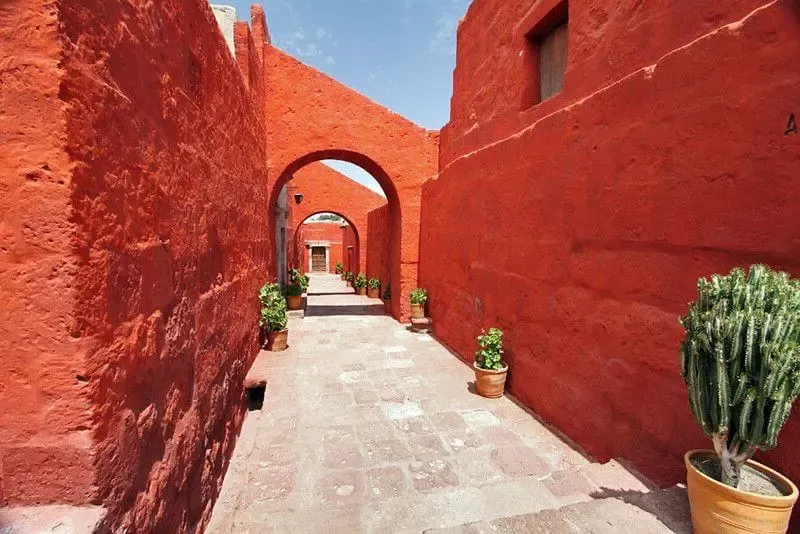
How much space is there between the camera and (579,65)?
4.08m

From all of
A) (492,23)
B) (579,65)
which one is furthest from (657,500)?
(492,23)

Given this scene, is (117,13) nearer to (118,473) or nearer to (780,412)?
(118,473)

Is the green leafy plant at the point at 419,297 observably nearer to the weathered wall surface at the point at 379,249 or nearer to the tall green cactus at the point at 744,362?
the weathered wall surface at the point at 379,249

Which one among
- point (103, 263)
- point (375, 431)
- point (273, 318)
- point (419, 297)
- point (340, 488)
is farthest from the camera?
point (419, 297)

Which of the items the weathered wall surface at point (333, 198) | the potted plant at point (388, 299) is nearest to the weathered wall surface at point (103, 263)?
the potted plant at point (388, 299)

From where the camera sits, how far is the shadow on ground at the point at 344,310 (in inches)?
417

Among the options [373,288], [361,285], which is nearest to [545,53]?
[373,288]

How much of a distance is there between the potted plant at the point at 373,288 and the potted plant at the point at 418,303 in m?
5.42

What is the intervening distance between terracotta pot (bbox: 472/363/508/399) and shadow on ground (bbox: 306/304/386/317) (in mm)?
6169

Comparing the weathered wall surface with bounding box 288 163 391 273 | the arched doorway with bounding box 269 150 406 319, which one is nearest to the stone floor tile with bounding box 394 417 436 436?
the arched doorway with bounding box 269 150 406 319

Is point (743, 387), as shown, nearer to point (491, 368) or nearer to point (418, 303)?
point (491, 368)

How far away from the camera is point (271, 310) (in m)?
6.23

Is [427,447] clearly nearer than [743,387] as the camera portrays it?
No

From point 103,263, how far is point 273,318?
16.1 ft
